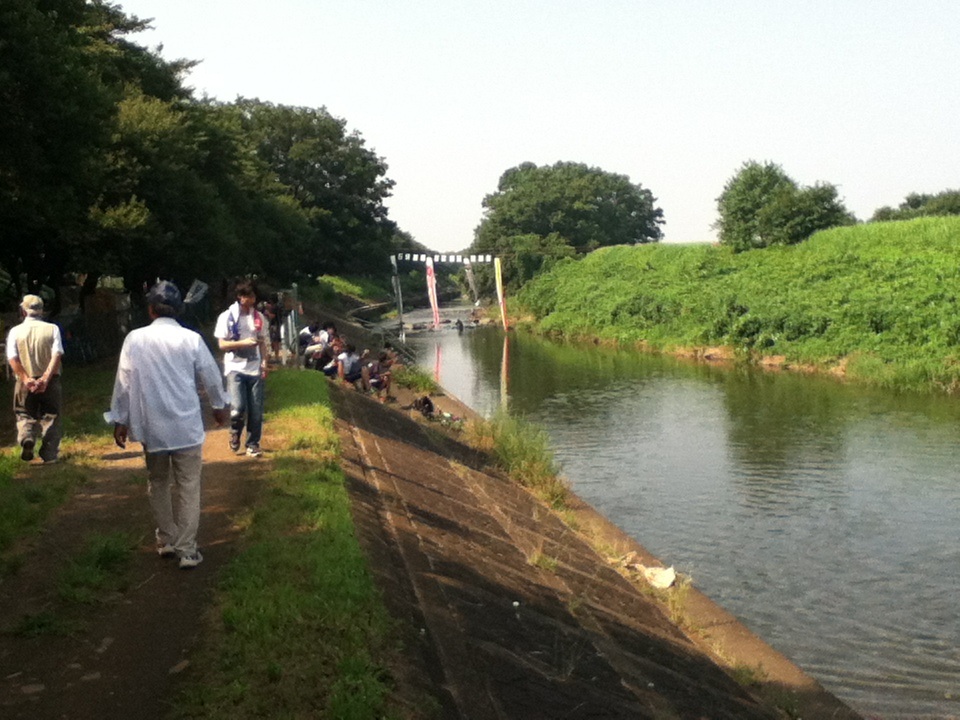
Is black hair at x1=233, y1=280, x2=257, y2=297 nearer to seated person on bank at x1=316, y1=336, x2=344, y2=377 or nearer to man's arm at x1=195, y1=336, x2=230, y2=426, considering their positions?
man's arm at x1=195, y1=336, x2=230, y2=426

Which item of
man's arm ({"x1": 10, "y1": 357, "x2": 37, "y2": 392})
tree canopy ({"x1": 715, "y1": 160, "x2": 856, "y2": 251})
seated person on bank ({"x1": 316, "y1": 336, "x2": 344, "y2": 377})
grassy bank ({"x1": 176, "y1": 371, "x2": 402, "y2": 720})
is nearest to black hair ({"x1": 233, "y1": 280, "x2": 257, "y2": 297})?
man's arm ({"x1": 10, "y1": 357, "x2": 37, "y2": 392})

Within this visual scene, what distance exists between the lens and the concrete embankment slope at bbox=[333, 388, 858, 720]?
252 inches

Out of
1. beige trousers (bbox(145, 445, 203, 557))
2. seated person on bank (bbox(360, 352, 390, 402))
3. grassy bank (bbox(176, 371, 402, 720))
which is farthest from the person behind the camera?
seated person on bank (bbox(360, 352, 390, 402))

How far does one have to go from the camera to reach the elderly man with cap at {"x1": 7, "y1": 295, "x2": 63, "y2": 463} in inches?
391

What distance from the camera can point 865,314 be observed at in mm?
37438

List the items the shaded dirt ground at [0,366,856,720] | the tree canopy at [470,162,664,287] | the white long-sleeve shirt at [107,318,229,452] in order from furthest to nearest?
the tree canopy at [470,162,664,287] → the white long-sleeve shirt at [107,318,229,452] → the shaded dirt ground at [0,366,856,720]

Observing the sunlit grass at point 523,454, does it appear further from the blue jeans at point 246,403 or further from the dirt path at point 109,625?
the dirt path at point 109,625

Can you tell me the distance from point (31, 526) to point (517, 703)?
3944 mm

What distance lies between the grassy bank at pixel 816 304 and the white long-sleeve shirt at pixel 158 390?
28.5 metres

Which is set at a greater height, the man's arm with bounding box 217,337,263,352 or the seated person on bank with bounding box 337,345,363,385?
the man's arm with bounding box 217,337,263,352

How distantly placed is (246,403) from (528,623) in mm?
3984

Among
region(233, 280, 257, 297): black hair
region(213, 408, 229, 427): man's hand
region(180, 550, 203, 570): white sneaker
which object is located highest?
region(233, 280, 257, 297): black hair

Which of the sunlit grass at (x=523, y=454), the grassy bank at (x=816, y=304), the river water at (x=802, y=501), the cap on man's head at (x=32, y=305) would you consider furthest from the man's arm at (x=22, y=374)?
the grassy bank at (x=816, y=304)

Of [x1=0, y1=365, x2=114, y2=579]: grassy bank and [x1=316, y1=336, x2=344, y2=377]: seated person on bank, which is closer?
[x1=0, y1=365, x2=114, y2=579]: grassy bank
